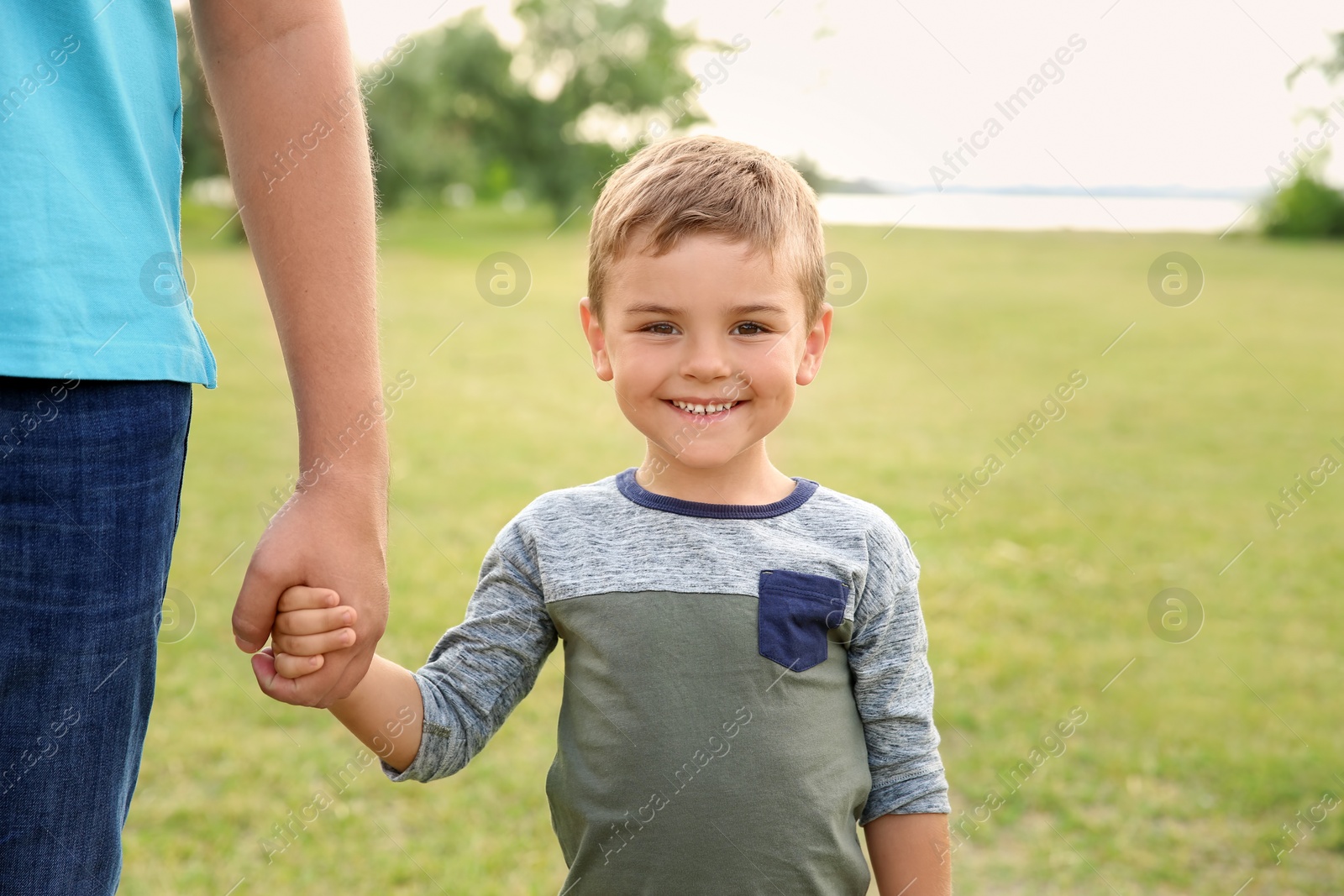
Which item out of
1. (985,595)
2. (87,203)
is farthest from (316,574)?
(985,595)

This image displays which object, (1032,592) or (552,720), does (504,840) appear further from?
(1032,592)

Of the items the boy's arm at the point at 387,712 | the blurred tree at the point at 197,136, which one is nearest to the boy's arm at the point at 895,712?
the boy's arm at the point at 387,712

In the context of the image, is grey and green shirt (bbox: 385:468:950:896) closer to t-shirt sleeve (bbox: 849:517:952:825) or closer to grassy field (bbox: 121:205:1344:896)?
t-shirt sleeve (bbox: 849:517:952:825)

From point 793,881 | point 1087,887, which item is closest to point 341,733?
point 1087,887

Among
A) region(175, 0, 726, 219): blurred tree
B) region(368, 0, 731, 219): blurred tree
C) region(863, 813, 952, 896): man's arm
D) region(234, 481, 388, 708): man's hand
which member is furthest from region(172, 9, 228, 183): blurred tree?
region(863, 813, 952, 896): man's arm

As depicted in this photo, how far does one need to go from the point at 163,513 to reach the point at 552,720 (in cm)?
309

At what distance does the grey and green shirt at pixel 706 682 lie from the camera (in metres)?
1.48

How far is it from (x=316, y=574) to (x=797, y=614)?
0.65m

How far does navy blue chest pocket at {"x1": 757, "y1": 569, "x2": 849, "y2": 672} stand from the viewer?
4.96 feet

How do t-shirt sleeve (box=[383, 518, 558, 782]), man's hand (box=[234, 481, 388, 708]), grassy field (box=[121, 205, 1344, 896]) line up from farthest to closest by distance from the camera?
grassy field (box=[121, 205, 1344, 896]), t-shirt sleeve (box=[383, 518, 558, 782]), man's hand (box=[234, 481, 388, 708])

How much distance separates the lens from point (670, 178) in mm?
1608

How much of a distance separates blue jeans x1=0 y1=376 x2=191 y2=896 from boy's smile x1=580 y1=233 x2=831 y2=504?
624mm

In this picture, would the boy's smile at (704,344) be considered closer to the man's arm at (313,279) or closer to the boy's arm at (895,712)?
the boy's arm at (895,712)

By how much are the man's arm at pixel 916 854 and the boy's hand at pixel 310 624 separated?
85cm
